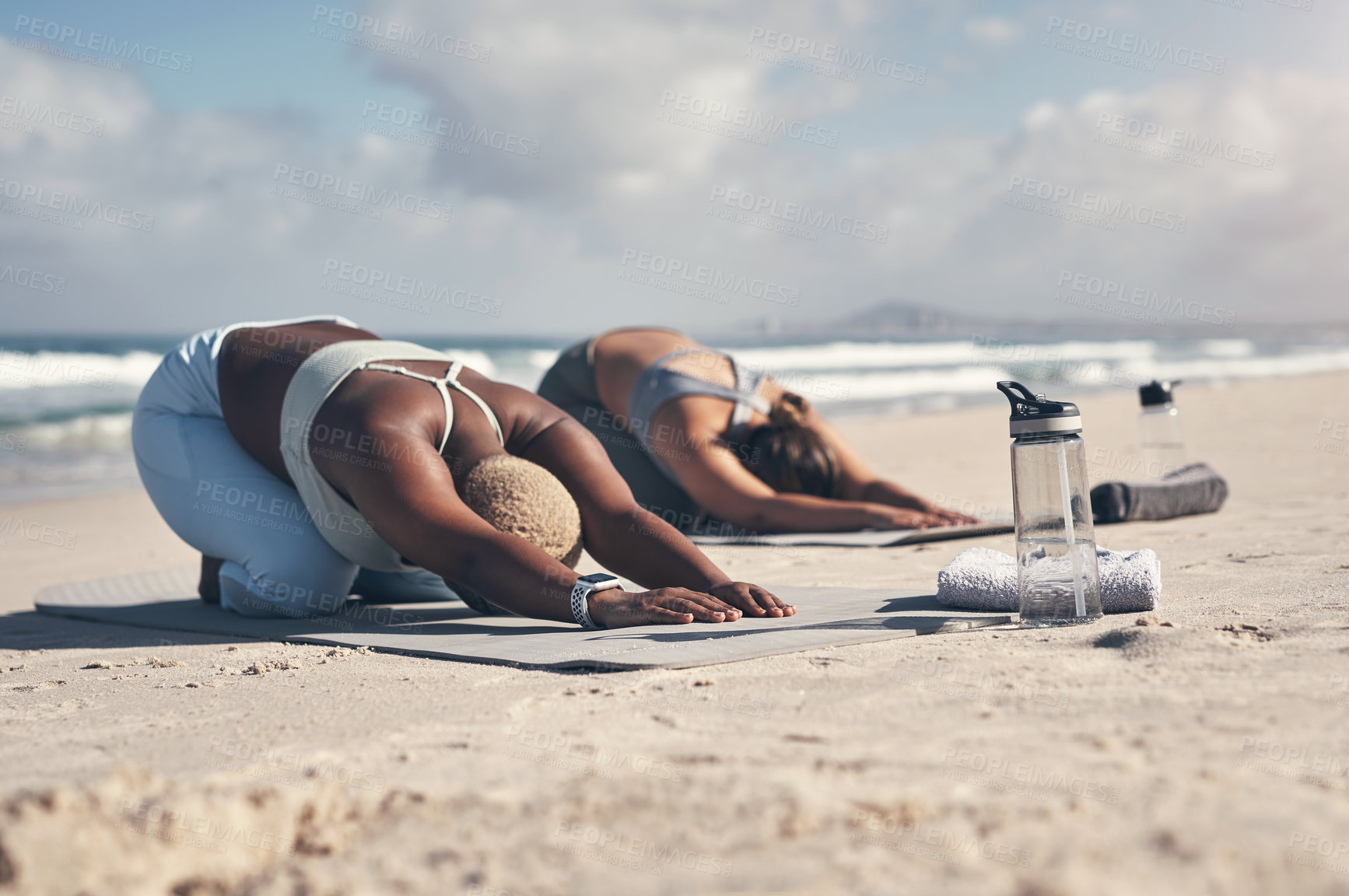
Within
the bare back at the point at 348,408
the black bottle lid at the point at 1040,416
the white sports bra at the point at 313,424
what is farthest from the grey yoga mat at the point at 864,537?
the black bottle lid at the point at 1040,416

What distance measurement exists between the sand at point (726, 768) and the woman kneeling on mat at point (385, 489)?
1.39 feet

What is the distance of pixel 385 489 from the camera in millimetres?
2973

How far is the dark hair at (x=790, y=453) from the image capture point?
532 cm

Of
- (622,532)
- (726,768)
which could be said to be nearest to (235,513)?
(622,532)

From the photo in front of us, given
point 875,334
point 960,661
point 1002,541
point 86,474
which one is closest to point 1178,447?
point 1002,541

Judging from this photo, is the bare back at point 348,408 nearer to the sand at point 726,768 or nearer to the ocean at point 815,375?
the sand at point 726,768

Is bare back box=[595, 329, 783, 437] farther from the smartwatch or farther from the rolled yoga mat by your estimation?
the smartwatch

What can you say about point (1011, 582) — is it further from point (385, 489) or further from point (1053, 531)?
point (385, 489)

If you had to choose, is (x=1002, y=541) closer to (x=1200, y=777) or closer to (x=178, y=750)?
(x=1200, y=777)

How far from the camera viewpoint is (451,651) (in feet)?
8.86

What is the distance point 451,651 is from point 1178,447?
502cm

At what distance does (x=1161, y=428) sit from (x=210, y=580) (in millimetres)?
5085

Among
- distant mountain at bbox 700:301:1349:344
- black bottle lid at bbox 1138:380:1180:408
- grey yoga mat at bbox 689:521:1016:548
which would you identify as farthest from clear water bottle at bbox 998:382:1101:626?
distant mountain at bbox 700:301:1349:344

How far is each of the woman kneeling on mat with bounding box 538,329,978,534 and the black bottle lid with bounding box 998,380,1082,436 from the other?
97.8 inches
